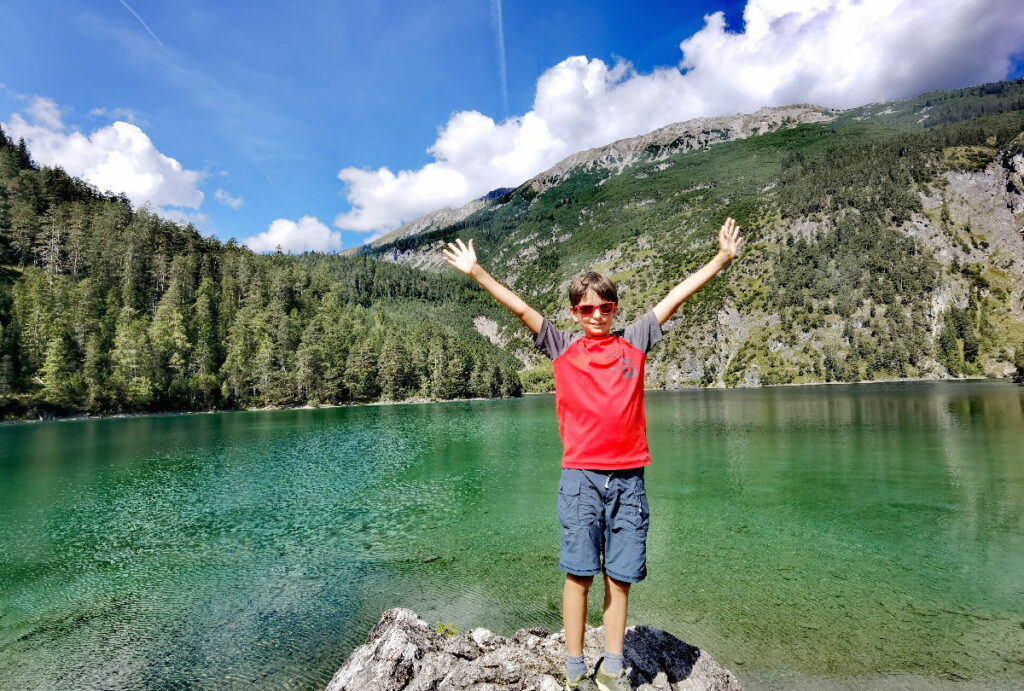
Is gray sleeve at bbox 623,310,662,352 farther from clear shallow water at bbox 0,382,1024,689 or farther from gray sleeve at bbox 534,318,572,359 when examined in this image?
clear shallow water at bbox 0,382,1024,689

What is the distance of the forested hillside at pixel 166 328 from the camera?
108062 mm

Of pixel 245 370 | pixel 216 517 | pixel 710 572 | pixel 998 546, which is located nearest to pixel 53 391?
pixel 245 370

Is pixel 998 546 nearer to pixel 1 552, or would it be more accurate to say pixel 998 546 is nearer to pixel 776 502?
pixel 776 502

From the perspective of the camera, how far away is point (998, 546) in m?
15.1

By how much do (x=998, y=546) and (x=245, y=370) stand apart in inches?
5677

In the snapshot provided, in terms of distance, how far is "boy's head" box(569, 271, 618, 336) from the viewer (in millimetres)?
4781

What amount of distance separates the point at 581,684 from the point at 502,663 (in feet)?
5.01

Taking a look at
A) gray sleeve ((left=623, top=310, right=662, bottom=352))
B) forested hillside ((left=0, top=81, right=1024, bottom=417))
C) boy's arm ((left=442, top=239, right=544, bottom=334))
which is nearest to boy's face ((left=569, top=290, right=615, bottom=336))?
gray sleeve ((left=623, top=310, right=662, bottom=352))

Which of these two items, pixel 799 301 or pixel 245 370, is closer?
pixel 245 370

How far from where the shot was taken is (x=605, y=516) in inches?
177

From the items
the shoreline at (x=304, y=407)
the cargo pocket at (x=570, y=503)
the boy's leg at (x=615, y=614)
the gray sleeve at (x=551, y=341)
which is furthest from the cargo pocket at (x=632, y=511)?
the shoreline at (x=304, y=407)

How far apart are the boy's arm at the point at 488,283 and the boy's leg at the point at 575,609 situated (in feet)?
7.28

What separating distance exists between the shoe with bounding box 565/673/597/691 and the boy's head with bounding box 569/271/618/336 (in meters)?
3.09

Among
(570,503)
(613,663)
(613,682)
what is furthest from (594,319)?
(613,682)
